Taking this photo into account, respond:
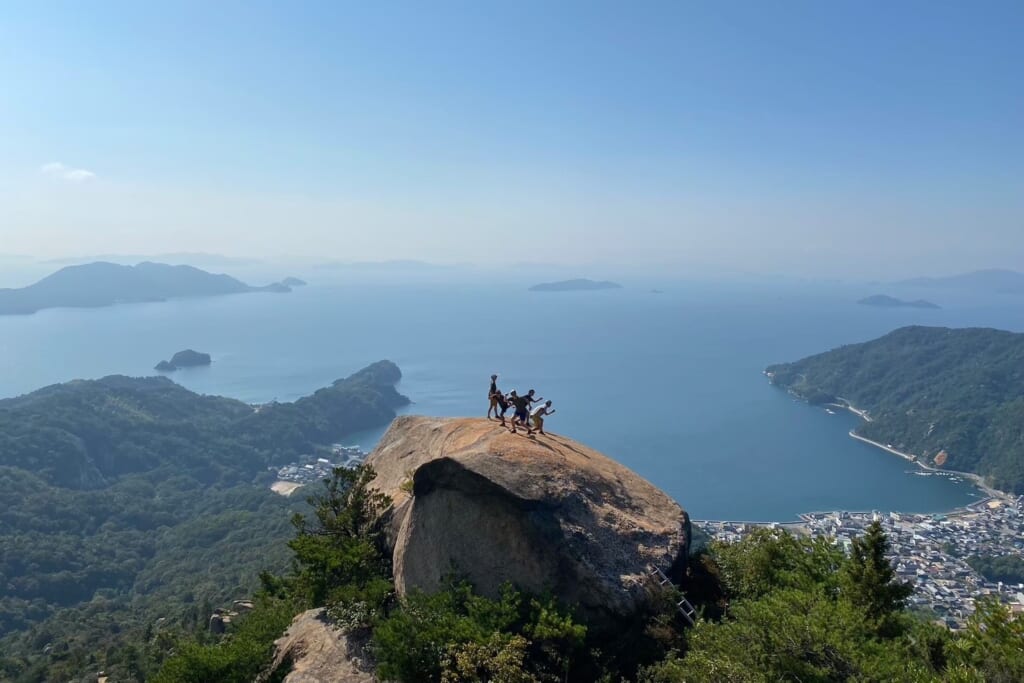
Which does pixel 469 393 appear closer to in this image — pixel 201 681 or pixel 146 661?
pixel 146 661

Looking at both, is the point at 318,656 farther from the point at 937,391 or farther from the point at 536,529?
the point at 937,391

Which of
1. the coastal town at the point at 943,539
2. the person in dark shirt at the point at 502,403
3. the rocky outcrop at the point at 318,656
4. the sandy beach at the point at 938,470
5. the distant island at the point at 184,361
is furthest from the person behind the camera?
the distant island at the point at 184,361

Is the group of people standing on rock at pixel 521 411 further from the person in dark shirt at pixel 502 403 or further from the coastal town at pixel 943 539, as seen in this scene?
the coastal town at pixel 943 539

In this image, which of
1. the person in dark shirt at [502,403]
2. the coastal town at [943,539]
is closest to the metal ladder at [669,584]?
the person in dark shirt at [502,403]

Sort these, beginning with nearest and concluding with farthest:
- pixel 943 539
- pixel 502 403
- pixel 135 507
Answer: pixel 502 403 → pixel 943 539 → pixel 135 507

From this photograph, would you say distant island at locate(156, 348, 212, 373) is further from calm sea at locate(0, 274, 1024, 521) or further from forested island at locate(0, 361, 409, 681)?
forested island at locate(0, 361, 409, 681)

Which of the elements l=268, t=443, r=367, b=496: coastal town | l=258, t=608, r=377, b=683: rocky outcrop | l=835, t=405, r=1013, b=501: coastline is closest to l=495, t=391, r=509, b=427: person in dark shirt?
l=258, t=608, r=377, b=683: rocky outcrop

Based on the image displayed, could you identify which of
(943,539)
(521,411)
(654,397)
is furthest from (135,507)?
(943,539)
